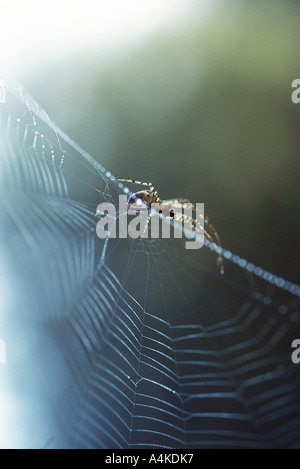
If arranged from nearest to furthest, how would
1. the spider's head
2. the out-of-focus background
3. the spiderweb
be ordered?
the spiderweb
the spider's head
the out-of-focus background

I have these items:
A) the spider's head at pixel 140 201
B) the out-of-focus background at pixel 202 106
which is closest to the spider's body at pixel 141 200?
the spider's head at pixel 140 201

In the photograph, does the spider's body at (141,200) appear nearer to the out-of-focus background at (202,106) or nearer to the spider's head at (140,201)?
the spider's head at (140,201)

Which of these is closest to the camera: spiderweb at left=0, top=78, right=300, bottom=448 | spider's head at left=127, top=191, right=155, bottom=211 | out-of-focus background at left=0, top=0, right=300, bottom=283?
spiderweb at left=0, top=78, right=300, bottom=448

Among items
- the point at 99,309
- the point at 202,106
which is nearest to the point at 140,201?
the point at 99,309

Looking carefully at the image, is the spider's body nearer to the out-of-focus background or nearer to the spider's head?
the spider's head

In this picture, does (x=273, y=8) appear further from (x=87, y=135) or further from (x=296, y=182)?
(x=87, y=135)

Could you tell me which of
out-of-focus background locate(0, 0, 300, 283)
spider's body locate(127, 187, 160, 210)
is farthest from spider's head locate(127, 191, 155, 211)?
out-of-focus background locate(0, 0, 300, 283)
